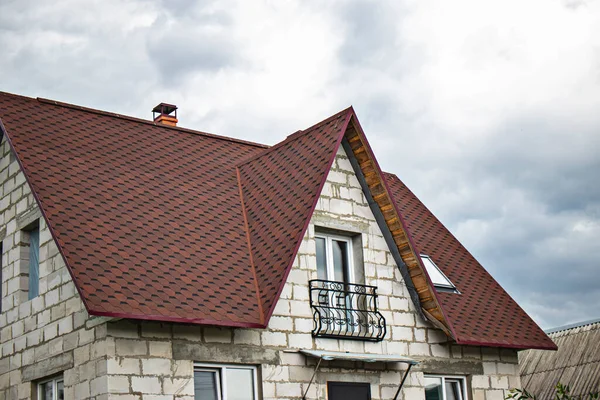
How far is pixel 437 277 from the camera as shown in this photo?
17000mm

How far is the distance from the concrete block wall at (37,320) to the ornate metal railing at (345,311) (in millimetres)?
3555

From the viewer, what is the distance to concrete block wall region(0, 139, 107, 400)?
12.4 metres

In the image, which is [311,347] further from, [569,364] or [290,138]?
[569,364]

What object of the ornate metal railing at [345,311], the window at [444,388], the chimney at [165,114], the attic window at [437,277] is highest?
the chimney at [165,114]

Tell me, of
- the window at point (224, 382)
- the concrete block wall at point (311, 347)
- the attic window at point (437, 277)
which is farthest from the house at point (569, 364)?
the window at point (224, 382)

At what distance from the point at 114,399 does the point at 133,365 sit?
531 mm

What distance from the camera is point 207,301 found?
1306 centimetres

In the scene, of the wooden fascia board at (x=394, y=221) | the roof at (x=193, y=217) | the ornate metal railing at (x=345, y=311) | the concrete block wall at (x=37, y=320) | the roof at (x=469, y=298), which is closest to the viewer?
the concrete block wall at (x=37, y=320)

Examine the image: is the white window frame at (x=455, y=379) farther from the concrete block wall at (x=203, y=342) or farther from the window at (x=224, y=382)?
the window at (x=224, y=382)

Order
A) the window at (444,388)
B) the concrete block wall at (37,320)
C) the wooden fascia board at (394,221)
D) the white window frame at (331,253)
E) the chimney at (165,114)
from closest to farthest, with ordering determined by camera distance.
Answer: the concrete block wall at (37,320)
the white window frame at (331,253)
the wooden fascia board at (394,221)
the window at (444,388)
the chimney at (165,114)

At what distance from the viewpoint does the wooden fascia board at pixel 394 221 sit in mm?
15367

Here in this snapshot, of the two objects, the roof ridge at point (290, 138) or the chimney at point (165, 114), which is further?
the chimney at point (165, 114)

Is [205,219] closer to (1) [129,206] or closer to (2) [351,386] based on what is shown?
(1) [129,206]

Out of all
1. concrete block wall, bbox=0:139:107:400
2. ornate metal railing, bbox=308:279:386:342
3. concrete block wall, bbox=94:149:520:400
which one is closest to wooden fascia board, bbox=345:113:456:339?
concrete block wall, bbox=94:149:520:400
